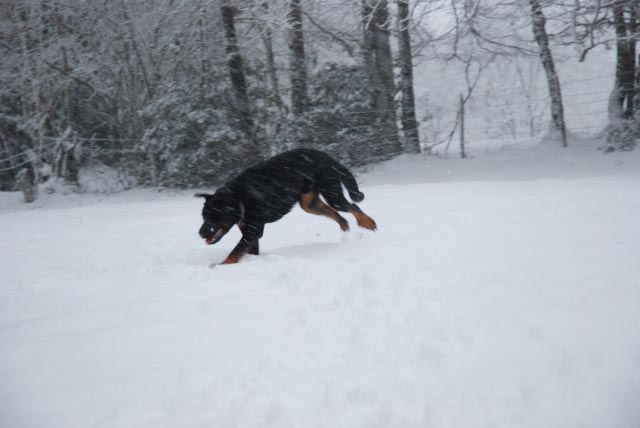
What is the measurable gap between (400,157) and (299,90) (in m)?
3.01

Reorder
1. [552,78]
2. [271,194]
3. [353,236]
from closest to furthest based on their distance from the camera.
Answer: [271,194]
[353,236]
[552,78]

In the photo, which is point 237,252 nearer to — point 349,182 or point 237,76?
point 349,182

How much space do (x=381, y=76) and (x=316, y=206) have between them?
7.60m

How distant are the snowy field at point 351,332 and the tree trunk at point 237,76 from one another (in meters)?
6.68

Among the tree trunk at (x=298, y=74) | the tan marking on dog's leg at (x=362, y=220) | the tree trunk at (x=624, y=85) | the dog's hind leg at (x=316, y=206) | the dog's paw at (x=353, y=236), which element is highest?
the tree trunk at (x=298, y=74)

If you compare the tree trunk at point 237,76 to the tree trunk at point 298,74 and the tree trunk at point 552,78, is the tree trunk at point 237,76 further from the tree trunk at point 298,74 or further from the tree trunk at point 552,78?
the tree trunk at point 552,78

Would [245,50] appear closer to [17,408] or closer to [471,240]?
[471,240]

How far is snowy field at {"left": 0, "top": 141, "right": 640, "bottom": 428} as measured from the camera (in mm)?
1617

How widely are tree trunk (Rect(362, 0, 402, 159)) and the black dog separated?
6378 mm

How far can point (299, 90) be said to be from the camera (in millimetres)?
11031

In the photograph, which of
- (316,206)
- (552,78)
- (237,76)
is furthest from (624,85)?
(237,76)

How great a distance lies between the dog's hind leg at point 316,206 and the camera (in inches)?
172

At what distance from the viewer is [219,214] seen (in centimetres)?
426

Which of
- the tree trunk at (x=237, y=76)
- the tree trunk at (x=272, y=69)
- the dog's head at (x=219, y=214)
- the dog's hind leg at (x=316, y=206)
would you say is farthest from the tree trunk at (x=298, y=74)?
the dog's head at (x=219, y=214)
